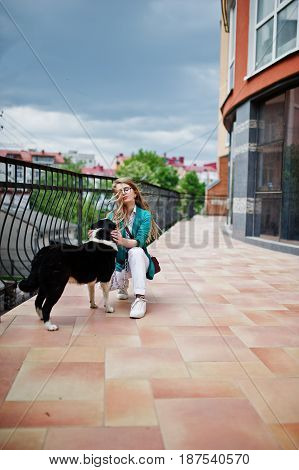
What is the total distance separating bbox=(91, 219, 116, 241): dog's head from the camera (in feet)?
10.3

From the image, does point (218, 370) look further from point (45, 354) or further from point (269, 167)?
point (269, 167)

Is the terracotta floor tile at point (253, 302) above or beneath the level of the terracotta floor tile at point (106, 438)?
beneath

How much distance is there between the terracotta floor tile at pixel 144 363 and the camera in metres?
2.18

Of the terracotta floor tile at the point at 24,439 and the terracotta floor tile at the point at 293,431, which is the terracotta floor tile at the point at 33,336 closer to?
the terracotta floor tile at the point at 24,439

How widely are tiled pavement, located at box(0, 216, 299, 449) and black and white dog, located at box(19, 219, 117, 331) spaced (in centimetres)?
26

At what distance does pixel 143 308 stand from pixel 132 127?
13444cm

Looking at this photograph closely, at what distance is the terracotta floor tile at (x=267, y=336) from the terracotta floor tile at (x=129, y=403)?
102 centimetres

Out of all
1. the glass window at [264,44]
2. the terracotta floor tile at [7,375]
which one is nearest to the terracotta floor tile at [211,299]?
the terracotta floor tile at [7,375]

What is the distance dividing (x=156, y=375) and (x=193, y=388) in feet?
0.78

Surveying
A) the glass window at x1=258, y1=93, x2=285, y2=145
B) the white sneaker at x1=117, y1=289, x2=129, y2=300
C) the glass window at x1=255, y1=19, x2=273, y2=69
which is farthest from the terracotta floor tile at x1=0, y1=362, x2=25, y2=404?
the glass window at x1=255, y1=19, x2=273, y2=69

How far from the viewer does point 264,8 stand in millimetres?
8180
